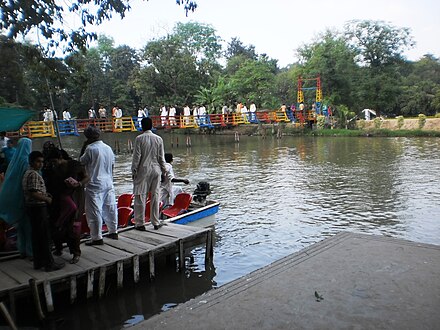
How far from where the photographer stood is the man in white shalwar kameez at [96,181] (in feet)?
19.3

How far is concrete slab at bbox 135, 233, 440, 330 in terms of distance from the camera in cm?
370

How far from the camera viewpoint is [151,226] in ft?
23.3

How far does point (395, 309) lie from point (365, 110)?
3652 centimetres

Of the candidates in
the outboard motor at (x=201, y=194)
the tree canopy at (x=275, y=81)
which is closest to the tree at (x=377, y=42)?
the tree canopy at (x=275, y=81)

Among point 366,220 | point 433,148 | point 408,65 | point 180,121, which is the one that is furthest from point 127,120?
point 408,65

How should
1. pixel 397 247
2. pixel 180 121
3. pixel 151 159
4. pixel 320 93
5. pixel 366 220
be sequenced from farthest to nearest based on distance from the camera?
pixel 320 93 < pixel 180 121 < pixel 366 220 < pixel 151 159 < pixel 397 247

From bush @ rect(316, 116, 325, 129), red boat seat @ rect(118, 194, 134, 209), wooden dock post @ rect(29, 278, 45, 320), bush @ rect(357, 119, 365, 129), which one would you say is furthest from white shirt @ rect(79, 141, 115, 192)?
bush @ rect(316, 116, 325, 129)

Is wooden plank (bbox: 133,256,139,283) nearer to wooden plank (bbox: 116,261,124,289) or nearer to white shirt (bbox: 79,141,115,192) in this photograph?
wooden plank (bbox: 116,261,124,289)

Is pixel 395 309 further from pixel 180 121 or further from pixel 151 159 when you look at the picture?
pixel 180 121

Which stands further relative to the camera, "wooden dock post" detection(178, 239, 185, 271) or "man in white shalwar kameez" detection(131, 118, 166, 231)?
"man in white shalwar kameez" detection(131, 118, 166, 231)

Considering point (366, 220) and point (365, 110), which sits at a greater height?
point (365, 110)

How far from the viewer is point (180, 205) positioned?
8.61 meters

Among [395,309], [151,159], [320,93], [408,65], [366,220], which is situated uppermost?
[408,65]

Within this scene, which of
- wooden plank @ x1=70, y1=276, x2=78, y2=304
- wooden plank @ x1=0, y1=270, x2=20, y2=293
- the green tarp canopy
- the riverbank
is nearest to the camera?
wooden plank @ x1=0, y1=270, x2=20, y2=293
